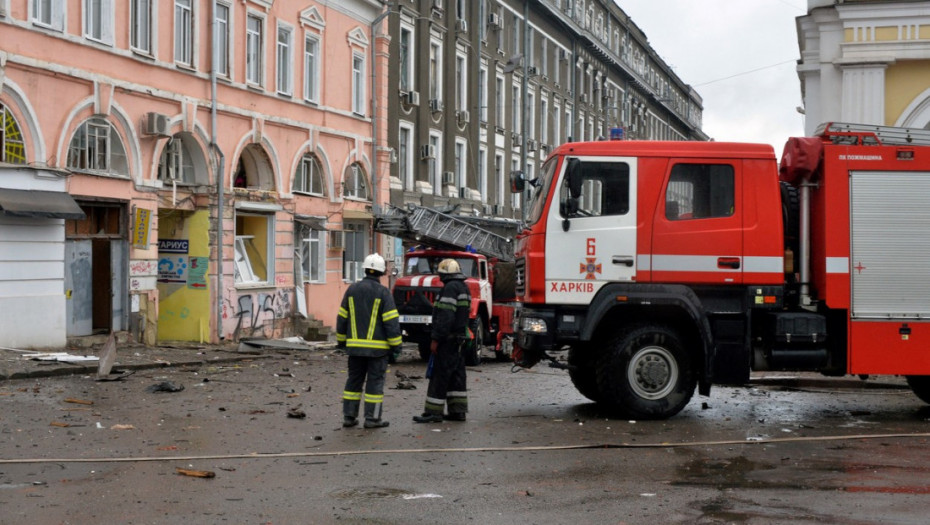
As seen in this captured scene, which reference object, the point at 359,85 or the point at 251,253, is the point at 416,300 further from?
the point at 359,85

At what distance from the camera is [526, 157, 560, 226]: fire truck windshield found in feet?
42.4

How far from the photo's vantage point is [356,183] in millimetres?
34062

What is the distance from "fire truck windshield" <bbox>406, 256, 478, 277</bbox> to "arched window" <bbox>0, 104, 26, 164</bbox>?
7.62 meters

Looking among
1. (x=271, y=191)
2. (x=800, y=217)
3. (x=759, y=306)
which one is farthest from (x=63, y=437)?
(x=271, y=191)

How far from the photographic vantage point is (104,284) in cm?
2305

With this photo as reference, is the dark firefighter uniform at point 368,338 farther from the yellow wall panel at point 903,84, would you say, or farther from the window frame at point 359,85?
the window frame at point 359,85

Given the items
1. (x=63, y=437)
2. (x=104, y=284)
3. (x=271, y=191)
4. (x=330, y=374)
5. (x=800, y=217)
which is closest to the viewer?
(x=63, y=437)

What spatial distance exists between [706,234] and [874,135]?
2254 mm

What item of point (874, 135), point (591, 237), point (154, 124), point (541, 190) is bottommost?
point (591, 237)

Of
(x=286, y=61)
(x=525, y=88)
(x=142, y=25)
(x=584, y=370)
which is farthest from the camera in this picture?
(x=525, y=88)

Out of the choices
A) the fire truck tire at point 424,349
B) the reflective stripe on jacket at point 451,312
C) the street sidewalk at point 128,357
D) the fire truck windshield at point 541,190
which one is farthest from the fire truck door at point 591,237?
the fire truck tire at point 424,349

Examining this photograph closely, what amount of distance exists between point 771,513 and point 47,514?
186 inches

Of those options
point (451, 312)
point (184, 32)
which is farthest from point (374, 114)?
point (451, 312)

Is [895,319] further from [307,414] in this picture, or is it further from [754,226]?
[307,414]
